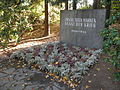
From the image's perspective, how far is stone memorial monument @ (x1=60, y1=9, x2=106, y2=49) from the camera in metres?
4.64

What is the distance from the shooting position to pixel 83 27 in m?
5.09

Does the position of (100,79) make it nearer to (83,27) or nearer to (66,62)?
(66,62)

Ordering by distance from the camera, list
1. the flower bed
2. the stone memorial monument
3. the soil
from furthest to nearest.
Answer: the stone memorial monument
the flower bed
the soil

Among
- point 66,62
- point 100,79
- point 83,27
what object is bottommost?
point 100,79

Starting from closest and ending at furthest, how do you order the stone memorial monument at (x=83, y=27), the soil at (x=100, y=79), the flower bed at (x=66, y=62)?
the soil at (x=100, y=79) → the flower bed at (x=66, y=62) → the stone memorial monument at (x=83, y=27)

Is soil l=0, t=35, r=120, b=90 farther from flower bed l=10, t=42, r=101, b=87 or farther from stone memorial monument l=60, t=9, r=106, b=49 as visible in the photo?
stone memorial monument l=60, t=9, r=106, b=49

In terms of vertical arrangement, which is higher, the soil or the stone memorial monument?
the stone memorial monument

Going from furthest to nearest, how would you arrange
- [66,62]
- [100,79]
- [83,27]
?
[83,27] < [66,62] < [100,79]

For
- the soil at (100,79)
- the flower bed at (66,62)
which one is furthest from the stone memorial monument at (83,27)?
the soil at (100,79)

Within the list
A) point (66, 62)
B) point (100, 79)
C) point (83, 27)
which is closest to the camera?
point (100, 79)

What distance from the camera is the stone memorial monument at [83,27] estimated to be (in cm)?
464

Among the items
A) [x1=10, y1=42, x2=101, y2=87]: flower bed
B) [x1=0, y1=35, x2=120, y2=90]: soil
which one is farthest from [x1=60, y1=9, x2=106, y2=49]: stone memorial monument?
[x1=0, y1=35, x2=120, y2=90]: soil

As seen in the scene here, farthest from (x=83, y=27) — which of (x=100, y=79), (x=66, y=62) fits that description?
(x=100, y=79)

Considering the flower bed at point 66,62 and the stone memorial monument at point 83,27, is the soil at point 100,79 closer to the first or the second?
the flower bed at point 66,62
